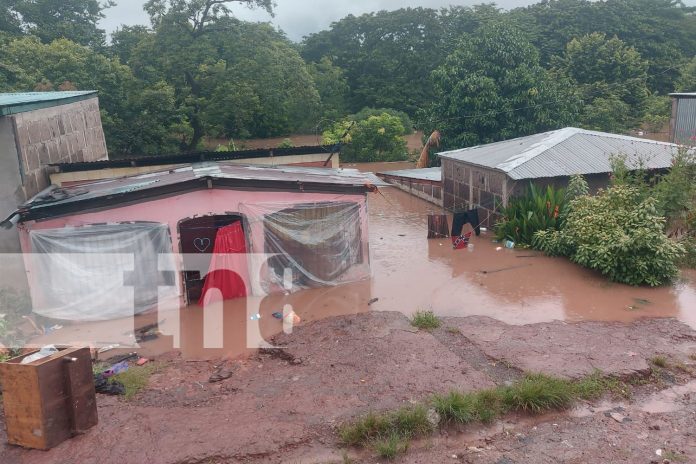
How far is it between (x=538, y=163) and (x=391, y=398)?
10.9 m

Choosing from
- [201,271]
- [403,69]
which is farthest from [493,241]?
[403,69]

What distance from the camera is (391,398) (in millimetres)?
7832

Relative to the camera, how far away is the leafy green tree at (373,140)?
3213 cm

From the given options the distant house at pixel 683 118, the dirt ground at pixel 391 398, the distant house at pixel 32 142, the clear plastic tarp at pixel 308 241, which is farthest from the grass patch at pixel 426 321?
the distant house at pixel 683 118

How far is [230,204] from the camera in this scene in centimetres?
1204

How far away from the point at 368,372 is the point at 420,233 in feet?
33.1

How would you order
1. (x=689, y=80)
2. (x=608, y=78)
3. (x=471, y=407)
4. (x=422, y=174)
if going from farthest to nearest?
(x=608, y=78)
(x=689, y=80)
(x=422, y=174)
(x=471, y=407)

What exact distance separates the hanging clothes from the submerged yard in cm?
55

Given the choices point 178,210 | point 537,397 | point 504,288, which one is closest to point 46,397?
point 178,210

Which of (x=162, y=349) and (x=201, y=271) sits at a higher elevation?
(x=201, y=271)

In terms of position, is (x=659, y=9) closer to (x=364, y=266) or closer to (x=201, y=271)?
(x=364, y=266)

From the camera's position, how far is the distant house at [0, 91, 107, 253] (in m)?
12.2

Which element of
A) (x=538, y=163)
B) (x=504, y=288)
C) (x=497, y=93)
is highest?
(x=497, y=93)

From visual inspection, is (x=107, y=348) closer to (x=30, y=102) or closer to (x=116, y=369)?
(x=116, y=369)
